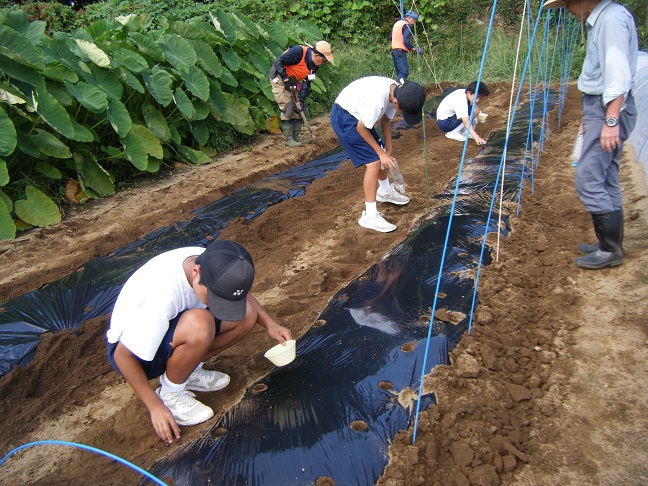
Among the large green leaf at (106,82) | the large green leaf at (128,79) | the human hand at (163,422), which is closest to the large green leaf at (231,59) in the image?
the large green leaf at (128,79)

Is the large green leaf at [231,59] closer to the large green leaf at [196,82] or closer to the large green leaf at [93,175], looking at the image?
the large green leaf at [196,82]

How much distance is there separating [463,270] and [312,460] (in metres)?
1.60

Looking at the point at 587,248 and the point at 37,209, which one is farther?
the point at 37,209

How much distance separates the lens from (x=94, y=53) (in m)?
5.18

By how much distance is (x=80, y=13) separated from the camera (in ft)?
39.7

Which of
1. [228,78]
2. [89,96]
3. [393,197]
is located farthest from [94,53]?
[393,197]

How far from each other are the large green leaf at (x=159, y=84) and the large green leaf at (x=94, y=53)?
18.2 inches

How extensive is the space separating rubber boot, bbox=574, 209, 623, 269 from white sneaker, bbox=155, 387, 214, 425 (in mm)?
2348

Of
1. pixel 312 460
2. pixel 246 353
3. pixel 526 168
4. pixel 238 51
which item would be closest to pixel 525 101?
pixel 526 168

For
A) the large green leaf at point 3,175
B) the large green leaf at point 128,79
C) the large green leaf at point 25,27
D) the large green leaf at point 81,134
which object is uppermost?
the large green leaf at point 25,27

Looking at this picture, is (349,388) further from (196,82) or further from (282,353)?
(196,82)

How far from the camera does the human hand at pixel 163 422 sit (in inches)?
77.4

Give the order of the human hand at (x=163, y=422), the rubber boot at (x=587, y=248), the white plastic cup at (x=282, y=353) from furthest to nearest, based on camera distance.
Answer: the rubber boot at (x=587, y=248) < the white plastic cup at (x=282, y=353) < the human hand at (x=163, y=422)

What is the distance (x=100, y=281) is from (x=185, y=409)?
1.74m
